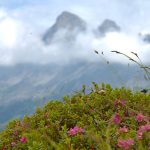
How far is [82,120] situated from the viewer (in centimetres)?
721

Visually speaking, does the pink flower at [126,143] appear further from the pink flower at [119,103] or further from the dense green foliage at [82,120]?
the pink flower at [119,103]

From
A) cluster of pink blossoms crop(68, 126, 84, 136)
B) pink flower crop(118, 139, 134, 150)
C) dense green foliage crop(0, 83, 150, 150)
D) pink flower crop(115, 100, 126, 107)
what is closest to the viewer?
pink flower crop(118, 139, 134, 150)

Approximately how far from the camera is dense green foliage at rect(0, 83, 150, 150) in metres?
6.13

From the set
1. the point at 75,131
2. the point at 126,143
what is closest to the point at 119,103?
the point at 75,131

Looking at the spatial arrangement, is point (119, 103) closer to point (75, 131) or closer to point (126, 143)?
point (75, 131)

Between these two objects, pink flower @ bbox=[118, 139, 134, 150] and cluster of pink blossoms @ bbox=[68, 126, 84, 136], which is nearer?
pink flower @ bbox=[118, 139, 134, 150]

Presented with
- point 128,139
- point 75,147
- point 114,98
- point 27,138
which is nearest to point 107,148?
point 128,139

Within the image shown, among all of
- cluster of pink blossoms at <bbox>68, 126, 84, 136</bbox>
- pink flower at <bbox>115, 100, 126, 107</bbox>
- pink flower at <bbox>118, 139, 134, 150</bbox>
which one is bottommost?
pink flower at <bbox>118, 139, 134, 150</bbox>

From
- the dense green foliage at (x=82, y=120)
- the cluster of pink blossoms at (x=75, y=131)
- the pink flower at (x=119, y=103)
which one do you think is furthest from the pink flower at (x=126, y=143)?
the pink flower at (x=119, y=103)

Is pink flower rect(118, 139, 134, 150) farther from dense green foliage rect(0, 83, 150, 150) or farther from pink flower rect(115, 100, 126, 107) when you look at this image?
pink flower rect(115, 100, 126, 107)

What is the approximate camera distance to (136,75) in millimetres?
8008

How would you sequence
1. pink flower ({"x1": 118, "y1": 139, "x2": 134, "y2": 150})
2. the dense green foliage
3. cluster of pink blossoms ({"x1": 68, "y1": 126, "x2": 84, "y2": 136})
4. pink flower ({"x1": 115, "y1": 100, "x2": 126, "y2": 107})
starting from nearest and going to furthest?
pink flower ({"x1": 118, "y1": 139, "x2": 134, "y2": 150}) → the dense green foliage → cluster of pink blossoms ({"x1": 68, "y1": 126, "x2": 84, "y2": 136}) → pink flower ({"x1": 115, "y1": 100, "x2": 126, "y2": 107})

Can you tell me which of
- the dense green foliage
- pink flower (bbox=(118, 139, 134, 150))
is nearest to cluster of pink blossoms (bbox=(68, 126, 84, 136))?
the dense green foliage

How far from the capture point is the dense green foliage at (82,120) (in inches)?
241
